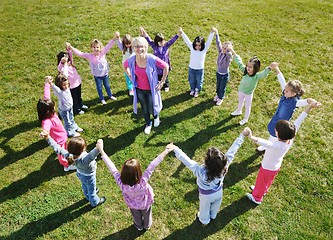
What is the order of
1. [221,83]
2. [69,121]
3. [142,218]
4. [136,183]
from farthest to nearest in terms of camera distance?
1. [221,83]
2. [69,121]
3. [142,218]
4. [136,183]

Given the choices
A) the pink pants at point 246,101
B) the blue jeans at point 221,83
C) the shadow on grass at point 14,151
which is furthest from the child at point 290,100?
the shadow on grass at point 14,151

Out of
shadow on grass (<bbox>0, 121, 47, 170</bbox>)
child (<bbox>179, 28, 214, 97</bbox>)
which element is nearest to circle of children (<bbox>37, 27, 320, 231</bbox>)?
child (<bbox>179, 28, 214, 97</bbox>)

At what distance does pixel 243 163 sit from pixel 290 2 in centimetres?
1046

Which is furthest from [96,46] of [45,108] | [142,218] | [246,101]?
[142,218]

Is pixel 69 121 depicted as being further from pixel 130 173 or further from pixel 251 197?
pixel 251 197

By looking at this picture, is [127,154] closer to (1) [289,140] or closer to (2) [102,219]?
(2) [102,219]

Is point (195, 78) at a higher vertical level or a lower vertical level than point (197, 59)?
lower

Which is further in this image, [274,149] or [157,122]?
[157,122]

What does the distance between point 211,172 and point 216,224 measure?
5.62 feet

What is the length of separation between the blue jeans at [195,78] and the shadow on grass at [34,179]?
14.1ft

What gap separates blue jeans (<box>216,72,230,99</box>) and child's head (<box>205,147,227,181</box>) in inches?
156

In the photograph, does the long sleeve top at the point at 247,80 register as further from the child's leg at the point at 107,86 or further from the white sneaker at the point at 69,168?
the white sneaker at the point at 69,168

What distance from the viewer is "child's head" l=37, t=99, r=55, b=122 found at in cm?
606

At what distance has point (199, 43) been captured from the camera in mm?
8008
